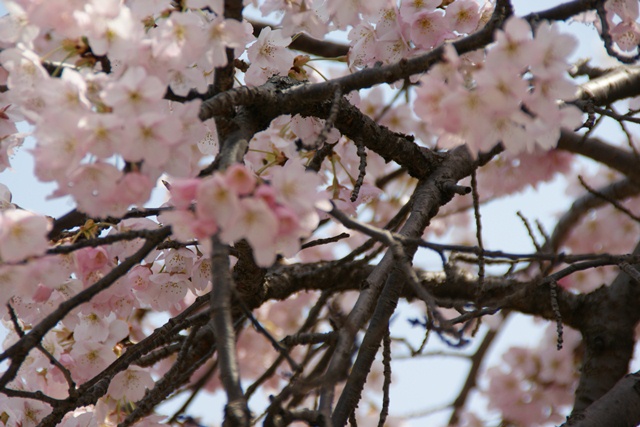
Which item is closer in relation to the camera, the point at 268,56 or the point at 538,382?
the point at 268,56

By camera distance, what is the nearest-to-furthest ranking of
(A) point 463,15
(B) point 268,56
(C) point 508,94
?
(C) point 508,94, (B) point 268,56, (A) point 463,15

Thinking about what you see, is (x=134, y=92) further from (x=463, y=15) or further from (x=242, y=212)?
(x=463, y=15)

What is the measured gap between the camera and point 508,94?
101 cm

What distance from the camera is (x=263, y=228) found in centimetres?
90

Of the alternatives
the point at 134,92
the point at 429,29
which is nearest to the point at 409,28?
the point at 429,29

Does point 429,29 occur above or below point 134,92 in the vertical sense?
above

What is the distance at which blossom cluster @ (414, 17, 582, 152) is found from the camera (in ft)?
3.28

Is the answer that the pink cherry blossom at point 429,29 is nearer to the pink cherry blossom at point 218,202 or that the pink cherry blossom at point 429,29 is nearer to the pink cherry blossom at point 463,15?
the pink cherry blossom at point 463,15

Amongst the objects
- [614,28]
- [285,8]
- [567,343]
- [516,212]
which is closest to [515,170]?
[567,343]

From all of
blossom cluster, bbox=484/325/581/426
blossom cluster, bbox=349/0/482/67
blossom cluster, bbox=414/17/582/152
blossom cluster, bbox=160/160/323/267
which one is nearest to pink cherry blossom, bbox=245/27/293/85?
blossom cluster, bbox=349/0/482/67

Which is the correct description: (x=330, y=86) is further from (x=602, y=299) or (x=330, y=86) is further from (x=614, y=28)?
(x=602, y=299)

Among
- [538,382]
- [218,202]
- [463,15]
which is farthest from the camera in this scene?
[538,382]

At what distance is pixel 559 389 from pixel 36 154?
8.64ft

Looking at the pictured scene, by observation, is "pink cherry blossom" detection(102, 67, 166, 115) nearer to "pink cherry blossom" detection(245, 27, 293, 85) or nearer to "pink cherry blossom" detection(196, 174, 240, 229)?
"pink cherry blossom" detection(196, 174, 240, 229)
